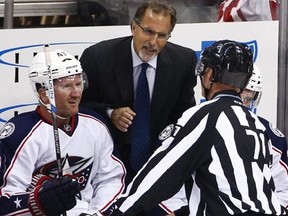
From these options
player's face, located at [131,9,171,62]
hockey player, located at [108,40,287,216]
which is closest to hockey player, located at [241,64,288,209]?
player's face, located at [131,9,171,62]

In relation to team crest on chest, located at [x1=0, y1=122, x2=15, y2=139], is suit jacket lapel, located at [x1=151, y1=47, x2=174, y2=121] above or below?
above

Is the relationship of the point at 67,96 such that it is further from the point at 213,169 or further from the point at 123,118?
the point at 213,169

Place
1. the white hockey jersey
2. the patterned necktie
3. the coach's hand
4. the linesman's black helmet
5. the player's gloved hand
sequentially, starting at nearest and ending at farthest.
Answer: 1. the linesman's black helmet
2. the player's gloved hand
3. the white hockey jersey
4. the coach's hand
5. the patterned necktie

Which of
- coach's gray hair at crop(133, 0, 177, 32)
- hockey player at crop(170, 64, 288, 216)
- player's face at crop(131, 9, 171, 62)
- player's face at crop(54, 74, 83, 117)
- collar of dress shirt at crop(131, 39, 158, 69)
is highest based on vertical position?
coach's gray hair at crop(133, 0, 177, 32)

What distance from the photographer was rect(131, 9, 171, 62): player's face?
344 centimetres

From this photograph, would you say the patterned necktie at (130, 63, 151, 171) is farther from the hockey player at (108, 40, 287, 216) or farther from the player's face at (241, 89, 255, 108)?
the hockey player at (108, 40, 287, 216)

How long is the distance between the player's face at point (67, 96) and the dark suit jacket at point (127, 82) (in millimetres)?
244

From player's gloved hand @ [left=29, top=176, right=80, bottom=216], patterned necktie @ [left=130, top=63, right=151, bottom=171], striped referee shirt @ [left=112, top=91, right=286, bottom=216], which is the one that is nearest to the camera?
striped referee shirt @ [left=112, top=91, right=286, bottom=216]

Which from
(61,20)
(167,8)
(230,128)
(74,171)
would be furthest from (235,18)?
(230,128)

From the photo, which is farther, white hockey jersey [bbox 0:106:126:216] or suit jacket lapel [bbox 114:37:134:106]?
suit jacket lapel [bbox 114:37:134:106]

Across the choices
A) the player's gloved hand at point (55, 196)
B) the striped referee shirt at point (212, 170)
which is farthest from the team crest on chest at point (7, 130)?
the striped referee shirt at point (212, 170)

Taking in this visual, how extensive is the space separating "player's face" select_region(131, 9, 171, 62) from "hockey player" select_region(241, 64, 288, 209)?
384mm

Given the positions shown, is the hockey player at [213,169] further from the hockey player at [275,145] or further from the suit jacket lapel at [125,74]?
the suit jacket lapel at [125,74]

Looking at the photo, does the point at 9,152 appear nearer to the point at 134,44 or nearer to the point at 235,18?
the point at 134,44
